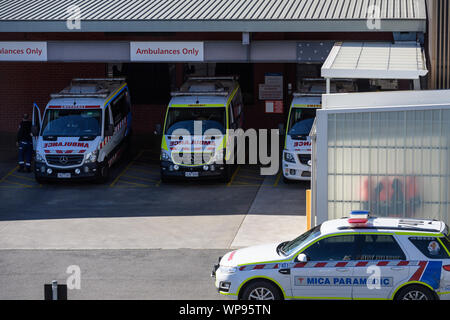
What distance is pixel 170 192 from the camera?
23859 mm

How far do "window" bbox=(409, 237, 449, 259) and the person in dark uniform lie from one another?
638 inches

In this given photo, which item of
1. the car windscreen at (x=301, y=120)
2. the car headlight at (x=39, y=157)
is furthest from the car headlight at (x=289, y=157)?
the car headlight at (x=39, y=157)

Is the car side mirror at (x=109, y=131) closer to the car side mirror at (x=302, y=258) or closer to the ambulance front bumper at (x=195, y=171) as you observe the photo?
the ambulance front bumper at (x=195, y=171)

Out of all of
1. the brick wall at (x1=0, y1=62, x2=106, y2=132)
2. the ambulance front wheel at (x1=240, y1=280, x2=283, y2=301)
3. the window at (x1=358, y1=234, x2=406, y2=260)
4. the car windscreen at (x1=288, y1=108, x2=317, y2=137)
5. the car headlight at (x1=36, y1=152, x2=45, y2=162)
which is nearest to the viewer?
the window at (x1=358, y1=234, x2=406, y2=260)

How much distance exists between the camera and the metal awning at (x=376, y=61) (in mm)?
17344

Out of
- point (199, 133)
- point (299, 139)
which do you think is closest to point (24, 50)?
point (199, 133)

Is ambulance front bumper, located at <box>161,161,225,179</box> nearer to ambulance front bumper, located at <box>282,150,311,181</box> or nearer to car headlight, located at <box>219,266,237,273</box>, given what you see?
ambulance front bumper, located at <box>282,150,311,181</box>

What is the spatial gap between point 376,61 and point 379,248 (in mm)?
7164

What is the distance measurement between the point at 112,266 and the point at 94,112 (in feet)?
30.2

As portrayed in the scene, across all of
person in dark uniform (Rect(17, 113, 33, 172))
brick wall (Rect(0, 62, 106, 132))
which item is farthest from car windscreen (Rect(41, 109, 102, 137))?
brick wall (Rect(0, 62, 106, 132))

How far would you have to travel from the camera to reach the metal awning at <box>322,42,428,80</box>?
1734cm

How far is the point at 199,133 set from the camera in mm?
24781

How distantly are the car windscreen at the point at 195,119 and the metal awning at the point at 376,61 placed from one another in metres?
4.32

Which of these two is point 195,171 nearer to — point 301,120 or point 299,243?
point 301,120
